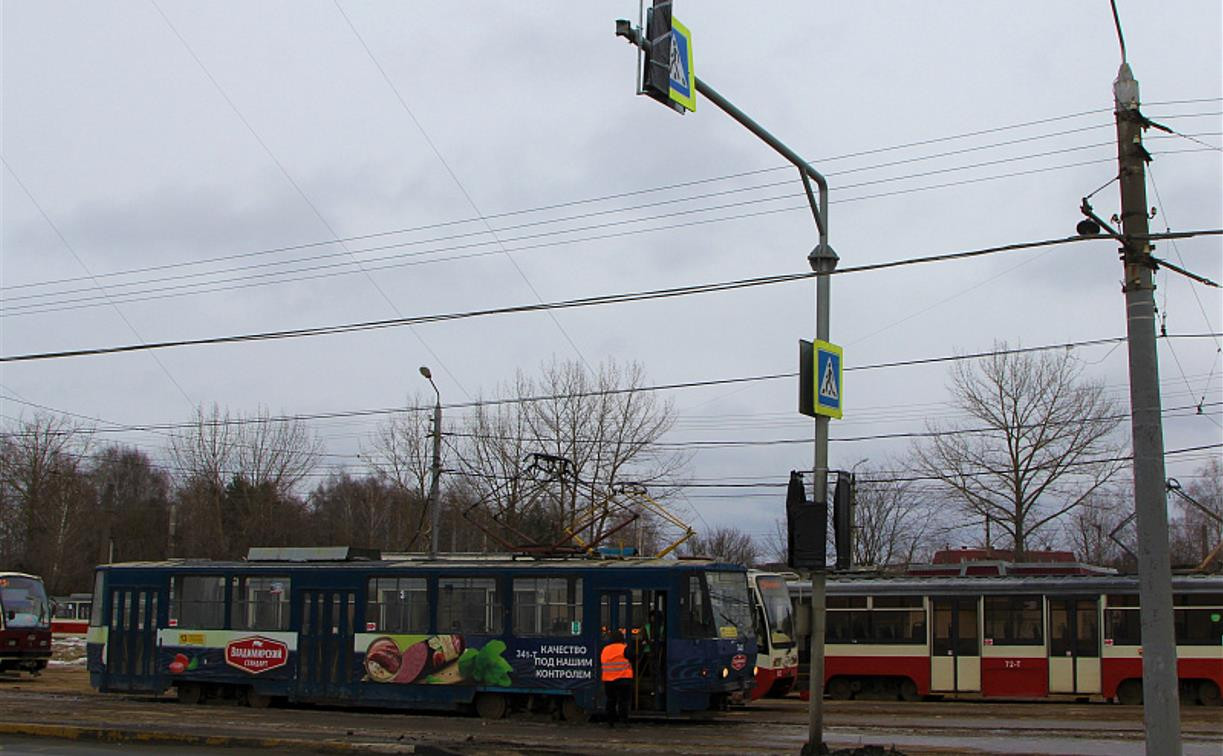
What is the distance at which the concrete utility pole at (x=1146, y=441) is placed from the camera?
11.6m

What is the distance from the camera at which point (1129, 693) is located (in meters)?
24.4

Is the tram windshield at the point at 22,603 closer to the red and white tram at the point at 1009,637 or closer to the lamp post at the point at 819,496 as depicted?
the red and white tram at the point at 1009,637

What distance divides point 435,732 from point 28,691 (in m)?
14.8

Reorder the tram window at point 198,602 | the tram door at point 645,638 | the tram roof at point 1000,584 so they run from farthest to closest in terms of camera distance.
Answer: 1. the tram window at point 198,602
2. the tram roof at point 1000,584
3. the tram door at point 645,638

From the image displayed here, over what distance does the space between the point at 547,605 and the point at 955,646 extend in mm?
9631

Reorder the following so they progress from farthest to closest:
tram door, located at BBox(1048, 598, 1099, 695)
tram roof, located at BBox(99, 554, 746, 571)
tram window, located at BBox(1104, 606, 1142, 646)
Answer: tram door, located at BBox(1048, 598, 1099, 695) < tram window, located at BBox(1104, 606, 1142, 646) < tram roof, located at BBox(99, 554, 746, 571)

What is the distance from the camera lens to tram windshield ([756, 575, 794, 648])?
24.7 metres

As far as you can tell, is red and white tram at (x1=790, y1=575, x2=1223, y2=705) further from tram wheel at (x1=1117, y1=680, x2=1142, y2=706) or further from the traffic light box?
the traffic light box

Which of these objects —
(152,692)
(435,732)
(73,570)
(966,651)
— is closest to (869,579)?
(966,651)

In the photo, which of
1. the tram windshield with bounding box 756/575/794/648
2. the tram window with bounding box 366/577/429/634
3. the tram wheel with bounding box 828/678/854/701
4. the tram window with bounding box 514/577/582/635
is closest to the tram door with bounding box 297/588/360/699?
the tram window with bounding box 366/577/429/634

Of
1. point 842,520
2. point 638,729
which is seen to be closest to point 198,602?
point 638,729

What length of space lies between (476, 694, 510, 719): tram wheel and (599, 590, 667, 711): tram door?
2657 millimetres

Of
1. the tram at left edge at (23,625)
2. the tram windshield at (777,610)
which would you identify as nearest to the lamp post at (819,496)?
the tram windshield at (777,610)

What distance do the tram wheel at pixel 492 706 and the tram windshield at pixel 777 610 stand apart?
5.66 metres
